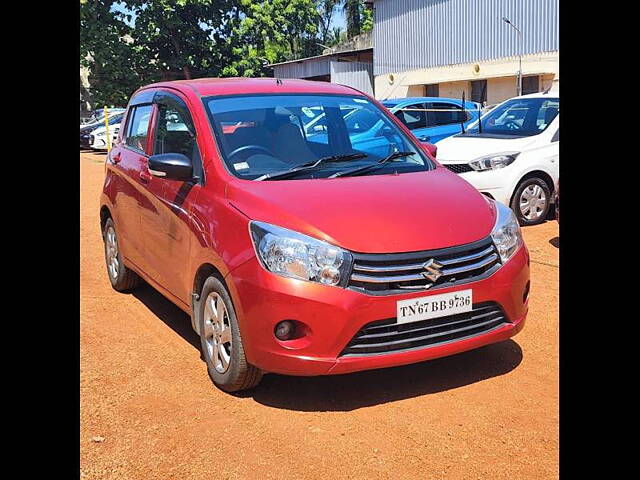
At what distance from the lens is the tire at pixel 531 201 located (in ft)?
29.0

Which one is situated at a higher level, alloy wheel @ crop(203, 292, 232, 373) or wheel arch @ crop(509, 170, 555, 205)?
wheel arch @ crop(509, 170, 555, 205)

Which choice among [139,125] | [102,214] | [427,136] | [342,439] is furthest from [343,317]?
[427,136]

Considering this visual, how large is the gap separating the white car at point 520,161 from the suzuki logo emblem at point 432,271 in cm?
526

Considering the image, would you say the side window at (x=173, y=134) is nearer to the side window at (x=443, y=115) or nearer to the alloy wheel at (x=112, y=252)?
the alloy wheel at (x=112, y=252)

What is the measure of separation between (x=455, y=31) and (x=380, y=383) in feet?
84.2

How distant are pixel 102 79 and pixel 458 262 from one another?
36744 mm

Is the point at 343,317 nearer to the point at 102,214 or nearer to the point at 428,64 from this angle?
the point at 102,214

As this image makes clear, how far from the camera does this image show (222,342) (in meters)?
4.03

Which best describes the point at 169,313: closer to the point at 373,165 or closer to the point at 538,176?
the point at 373,165

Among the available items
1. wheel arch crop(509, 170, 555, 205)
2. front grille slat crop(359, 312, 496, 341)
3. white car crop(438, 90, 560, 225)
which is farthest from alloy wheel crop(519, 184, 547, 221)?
front grille slat crop(359, 312, 496, 341)

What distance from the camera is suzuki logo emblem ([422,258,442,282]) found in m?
3.63

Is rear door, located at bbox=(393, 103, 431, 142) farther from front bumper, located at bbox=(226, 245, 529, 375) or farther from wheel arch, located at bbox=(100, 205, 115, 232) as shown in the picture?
front bumper, located at bbox=(226, 245, 529, 375)

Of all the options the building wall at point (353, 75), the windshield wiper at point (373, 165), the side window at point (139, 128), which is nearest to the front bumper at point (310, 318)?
the windshield wiper at point (373, 165)

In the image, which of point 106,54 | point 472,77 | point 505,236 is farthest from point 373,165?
point 106,54
